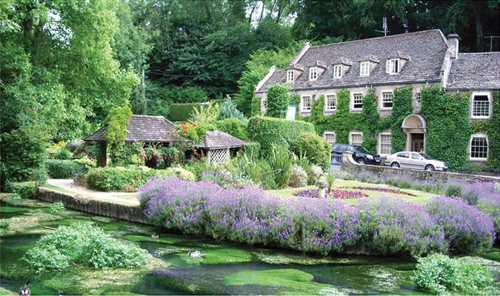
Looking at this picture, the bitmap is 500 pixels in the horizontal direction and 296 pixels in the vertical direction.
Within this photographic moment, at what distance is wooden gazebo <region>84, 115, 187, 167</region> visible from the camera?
17281 mm

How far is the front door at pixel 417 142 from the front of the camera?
100ft

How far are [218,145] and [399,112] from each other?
57.5 ft

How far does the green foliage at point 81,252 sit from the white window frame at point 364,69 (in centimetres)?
2844

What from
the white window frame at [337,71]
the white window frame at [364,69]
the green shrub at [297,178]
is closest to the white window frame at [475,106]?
the white window frame at [364,69]

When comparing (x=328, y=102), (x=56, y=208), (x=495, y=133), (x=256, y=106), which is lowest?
(x=56, y=208)

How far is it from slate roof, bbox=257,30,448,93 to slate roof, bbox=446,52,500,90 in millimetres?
1210

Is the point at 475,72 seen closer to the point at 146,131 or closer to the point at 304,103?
the point at 304,103

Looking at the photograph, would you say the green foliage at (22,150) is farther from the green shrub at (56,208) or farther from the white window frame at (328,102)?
the white window frame at (328,102)

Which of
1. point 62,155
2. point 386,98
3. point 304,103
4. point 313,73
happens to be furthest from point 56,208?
point 313,73

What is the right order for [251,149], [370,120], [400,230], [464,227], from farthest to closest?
[370,120] → [251,149] → [464,227] → [400,230]

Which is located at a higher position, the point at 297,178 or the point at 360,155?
the point at 360,155

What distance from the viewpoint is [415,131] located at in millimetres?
30453

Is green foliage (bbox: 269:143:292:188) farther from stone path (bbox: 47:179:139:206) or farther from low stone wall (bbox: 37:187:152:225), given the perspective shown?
low stone wall (bbox: 37:187:152:225)

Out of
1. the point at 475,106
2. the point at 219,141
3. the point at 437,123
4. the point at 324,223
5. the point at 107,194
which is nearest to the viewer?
the point at 324,223
